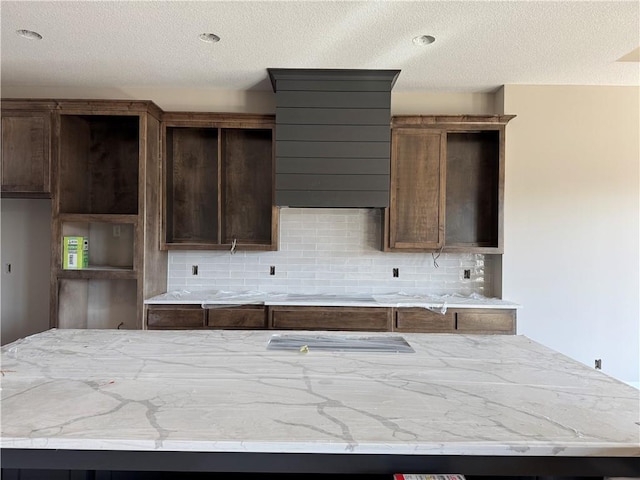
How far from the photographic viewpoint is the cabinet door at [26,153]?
10.0ft

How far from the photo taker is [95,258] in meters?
3.58

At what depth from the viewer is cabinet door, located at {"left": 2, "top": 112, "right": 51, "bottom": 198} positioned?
3.05 m

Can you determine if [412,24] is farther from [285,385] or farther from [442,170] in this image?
[285,385]

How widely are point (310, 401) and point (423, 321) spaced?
2238 millimetres

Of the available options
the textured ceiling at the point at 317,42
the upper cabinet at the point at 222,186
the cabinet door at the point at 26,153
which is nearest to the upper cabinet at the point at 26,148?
the cabinet door at the point at 26,153

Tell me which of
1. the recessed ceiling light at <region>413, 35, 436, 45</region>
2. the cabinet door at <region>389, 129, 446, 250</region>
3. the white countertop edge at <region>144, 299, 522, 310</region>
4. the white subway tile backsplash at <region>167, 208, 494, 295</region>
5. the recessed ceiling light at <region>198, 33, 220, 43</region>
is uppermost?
the recessed ceiling light at <region>198, 33, 220, 43</region>

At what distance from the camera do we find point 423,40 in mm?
2639

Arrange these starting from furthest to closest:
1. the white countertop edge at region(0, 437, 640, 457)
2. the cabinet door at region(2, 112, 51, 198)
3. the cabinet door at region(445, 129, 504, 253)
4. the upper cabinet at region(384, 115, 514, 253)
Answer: the cabinet door at region(445, 129, 504, 253), the upper cabinet at region(384, 115, 514, 253), the cabinet door at region(2, 112, 51, 198), the white countertop edge at region(0, 437, 640, 457)

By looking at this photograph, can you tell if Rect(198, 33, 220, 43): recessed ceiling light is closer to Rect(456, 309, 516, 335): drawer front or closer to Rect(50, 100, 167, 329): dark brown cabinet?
Rect(50, 100, 167, 329): dark brown cabinet

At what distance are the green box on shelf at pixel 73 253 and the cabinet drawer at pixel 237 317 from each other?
1149 mm

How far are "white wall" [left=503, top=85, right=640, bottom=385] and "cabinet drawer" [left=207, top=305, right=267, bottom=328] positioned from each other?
2.18 metres

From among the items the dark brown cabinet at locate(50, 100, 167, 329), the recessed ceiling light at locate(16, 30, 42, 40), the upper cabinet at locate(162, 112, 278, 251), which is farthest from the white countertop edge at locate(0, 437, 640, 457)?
the recessed ceiling light at locate(16, 30, 42, 40)

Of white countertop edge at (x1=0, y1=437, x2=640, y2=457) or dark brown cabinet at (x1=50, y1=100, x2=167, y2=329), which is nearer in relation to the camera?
white countertop edge at (x1=0, y1=437, x2=640, y2=457)

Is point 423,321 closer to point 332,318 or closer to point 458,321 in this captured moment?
point 458,321
